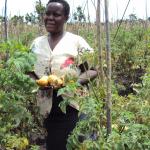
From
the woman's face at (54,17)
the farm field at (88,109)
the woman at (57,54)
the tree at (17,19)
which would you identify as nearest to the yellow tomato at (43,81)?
the farm field at (88,109)

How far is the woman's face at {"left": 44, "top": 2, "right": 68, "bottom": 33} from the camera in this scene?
286 centimetres

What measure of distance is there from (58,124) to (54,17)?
702 millimetres

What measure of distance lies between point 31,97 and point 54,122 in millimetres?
246

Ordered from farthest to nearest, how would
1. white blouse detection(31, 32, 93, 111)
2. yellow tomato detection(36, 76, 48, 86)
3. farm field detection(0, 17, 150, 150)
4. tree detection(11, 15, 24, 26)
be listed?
tree detection(11, 15, 24, 26) < white blouse detection(31, 32, 93, 111) < yellow tomato detection(36, 76, 48, 86) < farm field detection(0, 17, 150, 150)

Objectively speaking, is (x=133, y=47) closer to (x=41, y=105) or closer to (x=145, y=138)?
(x=41, y=105)

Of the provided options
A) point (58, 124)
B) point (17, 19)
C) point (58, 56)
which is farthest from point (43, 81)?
point (17, 19)

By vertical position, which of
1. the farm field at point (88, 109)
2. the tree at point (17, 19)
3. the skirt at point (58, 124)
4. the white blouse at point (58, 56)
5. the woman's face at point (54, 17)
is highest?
the tree at point (17, 19)

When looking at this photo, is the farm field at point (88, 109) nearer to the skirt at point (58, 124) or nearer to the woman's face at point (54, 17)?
the skirt at point (58, 124)

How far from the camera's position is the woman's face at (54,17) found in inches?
112

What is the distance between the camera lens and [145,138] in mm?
2090

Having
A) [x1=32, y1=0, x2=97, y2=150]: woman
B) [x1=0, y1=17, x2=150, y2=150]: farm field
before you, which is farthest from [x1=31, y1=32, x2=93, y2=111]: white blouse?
[x1=0, y1=17, x2=150, y2=150]: farm field

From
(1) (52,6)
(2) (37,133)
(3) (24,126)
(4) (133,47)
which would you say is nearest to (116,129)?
(1) (52,6)

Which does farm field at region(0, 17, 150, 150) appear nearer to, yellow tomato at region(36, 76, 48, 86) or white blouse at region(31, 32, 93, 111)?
yellow tomato at region(36, 76, 48, 86)

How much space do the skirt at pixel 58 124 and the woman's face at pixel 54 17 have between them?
18.0 inches
